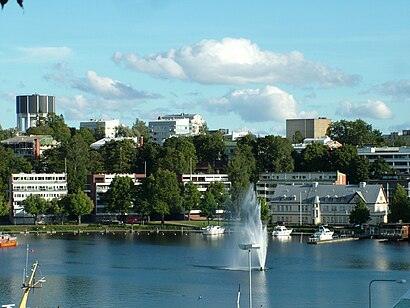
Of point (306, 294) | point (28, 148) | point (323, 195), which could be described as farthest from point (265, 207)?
point (306, 294)

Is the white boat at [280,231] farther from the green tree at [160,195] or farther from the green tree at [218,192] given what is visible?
the green tree at [160,195]

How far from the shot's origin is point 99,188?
8775 cm

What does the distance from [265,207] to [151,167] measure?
1957 centimetres

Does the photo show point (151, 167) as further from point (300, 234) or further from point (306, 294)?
point (306, 294)

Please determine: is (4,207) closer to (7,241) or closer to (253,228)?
(7,241)

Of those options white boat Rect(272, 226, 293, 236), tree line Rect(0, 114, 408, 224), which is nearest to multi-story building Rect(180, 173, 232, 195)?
tree line Rect(0, 114, 408, 224)

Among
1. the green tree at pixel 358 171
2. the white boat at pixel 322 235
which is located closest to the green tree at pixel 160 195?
the white boat at pixel 322 235

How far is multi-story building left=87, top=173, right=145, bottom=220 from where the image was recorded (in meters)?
87.1

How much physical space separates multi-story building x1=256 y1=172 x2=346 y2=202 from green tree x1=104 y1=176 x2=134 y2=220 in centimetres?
1094

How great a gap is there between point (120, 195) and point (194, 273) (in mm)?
34432

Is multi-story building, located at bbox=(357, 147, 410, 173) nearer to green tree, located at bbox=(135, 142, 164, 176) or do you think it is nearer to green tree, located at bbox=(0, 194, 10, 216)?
green tree, located at bbox=(135, 142, 164, 176)

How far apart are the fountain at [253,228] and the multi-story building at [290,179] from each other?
1938 millimetres

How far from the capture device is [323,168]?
309 feet

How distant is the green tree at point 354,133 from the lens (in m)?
A: 118
